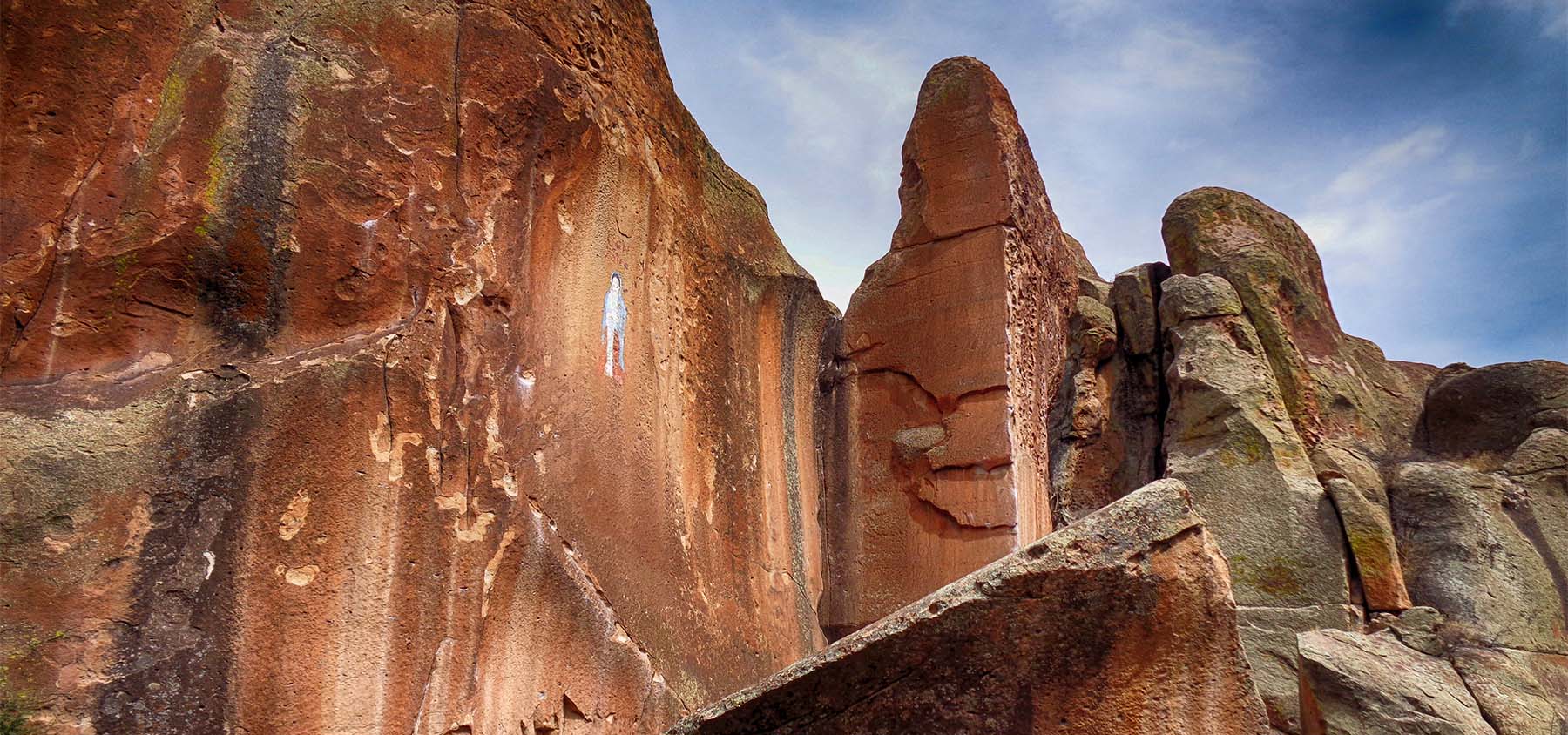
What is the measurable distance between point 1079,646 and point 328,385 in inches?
76.4

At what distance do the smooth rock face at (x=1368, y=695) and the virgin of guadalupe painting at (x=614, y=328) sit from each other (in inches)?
157

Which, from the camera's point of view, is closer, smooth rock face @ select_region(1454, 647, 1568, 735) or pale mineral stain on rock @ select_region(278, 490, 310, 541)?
pale mineral stain on rock @ select_region(278, 490, 310, 541)

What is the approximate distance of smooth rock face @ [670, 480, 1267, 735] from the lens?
2227mm

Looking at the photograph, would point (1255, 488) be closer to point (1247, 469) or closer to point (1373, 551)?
point (1247, 469)

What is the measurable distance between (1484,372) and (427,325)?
11.2 meters

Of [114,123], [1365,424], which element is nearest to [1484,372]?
[1365,424]

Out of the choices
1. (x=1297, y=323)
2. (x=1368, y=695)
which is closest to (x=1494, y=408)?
(x=1297, y=323)

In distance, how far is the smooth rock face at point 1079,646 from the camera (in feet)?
7.30

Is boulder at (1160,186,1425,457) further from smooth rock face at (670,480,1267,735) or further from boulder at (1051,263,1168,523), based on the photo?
smooth rock face at (670,480,1267,735)

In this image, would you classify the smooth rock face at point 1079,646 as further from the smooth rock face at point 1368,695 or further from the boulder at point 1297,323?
the boulder at point 1297,323

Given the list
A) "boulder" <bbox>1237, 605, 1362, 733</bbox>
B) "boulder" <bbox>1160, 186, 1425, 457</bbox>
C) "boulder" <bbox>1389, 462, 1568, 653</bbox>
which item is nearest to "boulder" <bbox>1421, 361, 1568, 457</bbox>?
"boulder" <bbox>1160, 186, 1425, 457</bbox>

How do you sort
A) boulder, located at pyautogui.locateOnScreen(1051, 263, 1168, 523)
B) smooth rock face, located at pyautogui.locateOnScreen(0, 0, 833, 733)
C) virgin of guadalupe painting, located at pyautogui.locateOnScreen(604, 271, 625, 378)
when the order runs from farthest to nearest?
1. boulder, located at pyautogui.locateOnScreen(1051, 263, 1168, 523)
2. virgin of guadalupe painting, located at pyautogui.locateOnScreen(604, 271, 625, 378)
3. smooth rock face, located at pyautogui.locateOnScreen(0, 0, 833, 733)

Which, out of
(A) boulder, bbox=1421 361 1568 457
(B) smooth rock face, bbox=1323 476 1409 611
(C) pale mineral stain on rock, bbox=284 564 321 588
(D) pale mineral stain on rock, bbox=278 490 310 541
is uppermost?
(A) boulder, bbox=1421 361 1568 457

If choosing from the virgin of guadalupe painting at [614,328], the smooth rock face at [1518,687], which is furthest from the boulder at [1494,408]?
the virgin of guadalupe painting at [614,328]
